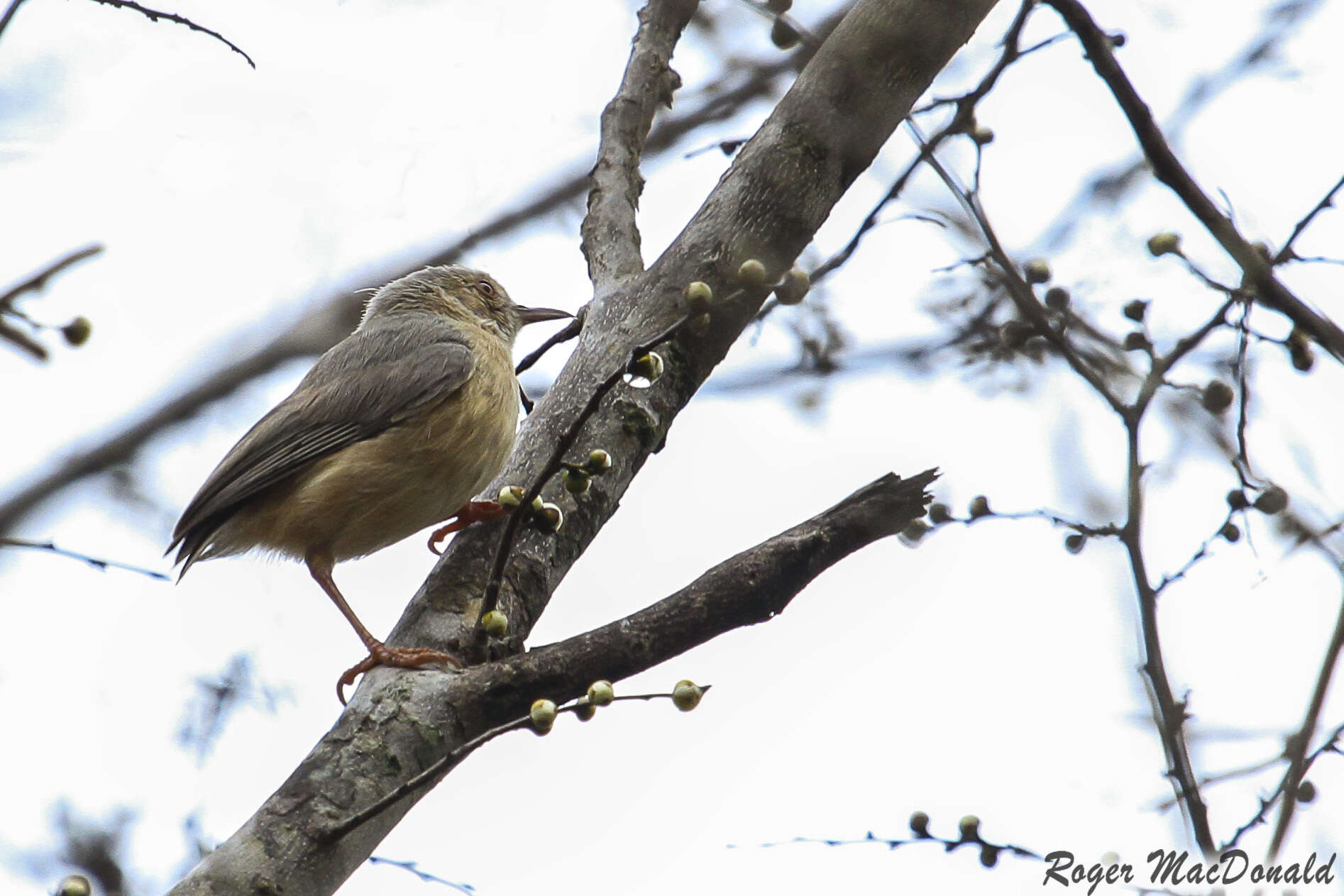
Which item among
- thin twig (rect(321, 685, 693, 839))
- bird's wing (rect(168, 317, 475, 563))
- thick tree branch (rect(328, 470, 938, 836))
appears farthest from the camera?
bird's wing (rect(168, 317, 475, 563))

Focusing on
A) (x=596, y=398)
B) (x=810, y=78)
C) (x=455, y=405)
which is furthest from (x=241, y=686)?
(x=810, y=78)

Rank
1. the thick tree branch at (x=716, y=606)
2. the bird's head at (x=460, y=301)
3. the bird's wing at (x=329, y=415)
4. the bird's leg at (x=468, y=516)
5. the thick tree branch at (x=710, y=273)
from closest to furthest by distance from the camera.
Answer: the thick tree branch at (x=716, y=606)
the thick tree branch at (x=710, y=273)
the bird's leg at (x=468, y=516)
the bird's wing at (x=329, y=415)
the bird's head at (x=460, y=301)

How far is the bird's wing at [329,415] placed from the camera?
16.8 ft

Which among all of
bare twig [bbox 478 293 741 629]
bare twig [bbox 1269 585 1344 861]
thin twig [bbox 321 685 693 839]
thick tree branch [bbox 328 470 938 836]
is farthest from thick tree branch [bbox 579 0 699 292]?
bare twig [bbox 1269 585 1344 861]

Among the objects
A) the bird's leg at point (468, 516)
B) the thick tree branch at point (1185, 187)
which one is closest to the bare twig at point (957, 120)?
the thick tree branch at point (1185, 187)

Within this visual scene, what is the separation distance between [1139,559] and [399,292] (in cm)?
487

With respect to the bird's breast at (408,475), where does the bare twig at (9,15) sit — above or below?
below

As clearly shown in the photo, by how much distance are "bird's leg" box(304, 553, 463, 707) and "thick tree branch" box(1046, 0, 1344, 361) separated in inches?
88.8

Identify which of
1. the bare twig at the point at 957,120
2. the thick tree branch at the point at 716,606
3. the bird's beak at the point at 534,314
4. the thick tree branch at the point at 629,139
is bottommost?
the thick tree branch at the point at 716,606

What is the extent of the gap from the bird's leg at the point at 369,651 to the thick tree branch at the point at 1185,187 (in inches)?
88.8

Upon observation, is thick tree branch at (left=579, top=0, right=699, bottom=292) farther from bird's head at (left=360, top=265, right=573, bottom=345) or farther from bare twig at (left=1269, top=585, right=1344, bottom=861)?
bare twig at (left=1269, top=585, right=1344, bottom=861)

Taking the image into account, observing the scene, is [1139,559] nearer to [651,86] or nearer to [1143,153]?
[1143,153]

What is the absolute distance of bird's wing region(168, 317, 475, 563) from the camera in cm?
511

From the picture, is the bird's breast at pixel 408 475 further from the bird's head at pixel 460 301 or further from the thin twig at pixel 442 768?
the thin twig at pixel 442 768
